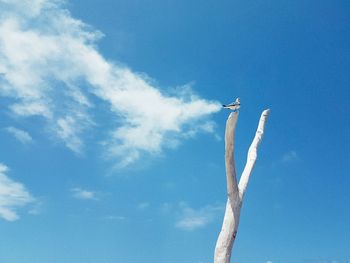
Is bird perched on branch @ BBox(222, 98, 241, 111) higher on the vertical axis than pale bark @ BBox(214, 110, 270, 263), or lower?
higher

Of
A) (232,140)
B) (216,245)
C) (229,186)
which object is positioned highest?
(232,140)

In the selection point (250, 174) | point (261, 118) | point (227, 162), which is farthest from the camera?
point (261, 118)

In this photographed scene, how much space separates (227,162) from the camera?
29.7 ft

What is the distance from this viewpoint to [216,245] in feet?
29.9

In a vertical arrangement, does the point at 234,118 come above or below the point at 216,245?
above

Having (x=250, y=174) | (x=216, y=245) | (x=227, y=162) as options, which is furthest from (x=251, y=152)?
(x=216, y=245)

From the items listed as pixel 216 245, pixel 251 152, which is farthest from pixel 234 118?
pixel 216 245

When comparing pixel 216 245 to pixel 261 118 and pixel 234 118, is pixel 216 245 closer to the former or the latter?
pixel 234 118

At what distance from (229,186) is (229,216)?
0.61 metres

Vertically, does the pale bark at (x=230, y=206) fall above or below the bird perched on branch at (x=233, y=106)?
below

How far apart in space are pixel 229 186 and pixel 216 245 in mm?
1227

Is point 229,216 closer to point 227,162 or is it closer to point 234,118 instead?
point 227,162

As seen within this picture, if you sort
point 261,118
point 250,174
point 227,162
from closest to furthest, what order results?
point 227,162 < point 250,174 < point 261,118

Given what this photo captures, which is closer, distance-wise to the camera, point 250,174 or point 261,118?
point 250,174
